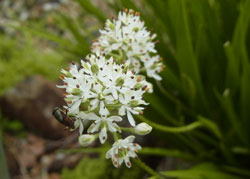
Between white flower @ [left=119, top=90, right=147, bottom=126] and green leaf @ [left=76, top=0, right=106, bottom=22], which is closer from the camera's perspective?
white flower @ [left=119, top=90, right=147, bottom=126]

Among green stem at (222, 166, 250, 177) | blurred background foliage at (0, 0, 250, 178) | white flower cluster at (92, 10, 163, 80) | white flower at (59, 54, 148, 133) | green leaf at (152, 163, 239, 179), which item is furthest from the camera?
green stem at (222, 166, 250, 177)

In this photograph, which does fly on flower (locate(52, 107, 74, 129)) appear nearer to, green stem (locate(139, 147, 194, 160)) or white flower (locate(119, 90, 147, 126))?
white flower (locate(119, 90, 147, 126))

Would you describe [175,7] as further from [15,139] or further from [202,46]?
[15,139]

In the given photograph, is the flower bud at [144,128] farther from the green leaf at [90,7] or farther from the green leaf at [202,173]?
the green leaf at [90,7]

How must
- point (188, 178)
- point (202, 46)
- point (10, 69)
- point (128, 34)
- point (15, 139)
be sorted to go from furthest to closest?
point (10, 69)
point (15, 139)
point (202, 46)
point (188, 178)
point (128, 34)

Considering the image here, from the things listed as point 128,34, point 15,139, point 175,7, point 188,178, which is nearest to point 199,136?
point 188,178

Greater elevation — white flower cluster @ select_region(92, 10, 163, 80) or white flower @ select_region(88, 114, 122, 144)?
white flower cluster @ select_region(92, 10, 163, 80)

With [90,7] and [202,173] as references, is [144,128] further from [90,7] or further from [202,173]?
[90,7]

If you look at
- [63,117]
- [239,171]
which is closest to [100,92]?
[63,117]

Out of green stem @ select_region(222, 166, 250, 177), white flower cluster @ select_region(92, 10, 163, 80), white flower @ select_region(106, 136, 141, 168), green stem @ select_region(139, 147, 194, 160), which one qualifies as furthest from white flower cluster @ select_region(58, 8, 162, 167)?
green stem @ select_region(222, 166, 250, 177)

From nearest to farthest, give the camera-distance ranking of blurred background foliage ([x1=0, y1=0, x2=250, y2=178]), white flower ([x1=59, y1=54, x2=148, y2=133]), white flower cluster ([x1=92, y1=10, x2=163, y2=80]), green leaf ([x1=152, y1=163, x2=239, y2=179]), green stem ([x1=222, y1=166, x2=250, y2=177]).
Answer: white flower ([x1=59, y1=54, x2=148, y2=133]), white flower cluster ([x1=92, y1=10, x2=163, y2=80]), green leaf ([x1=152, y1=163, x2=239, y2=179]), blurred background foliage ([x1=0, y1=0, x2=250, y2=178]), green stem ([x1=222, y1=166, x2=250, y2=177])

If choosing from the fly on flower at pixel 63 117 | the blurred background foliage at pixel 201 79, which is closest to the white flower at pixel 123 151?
the fly on flower at pixel 63 117
